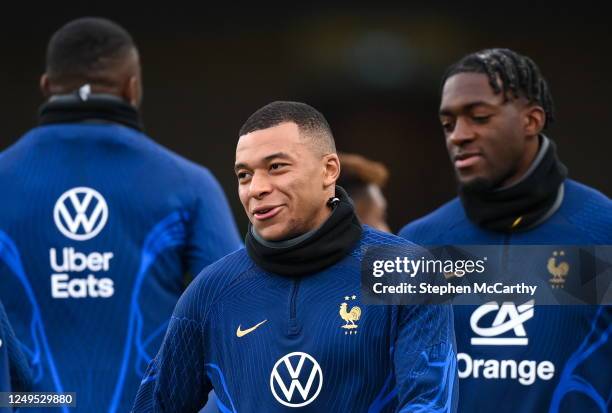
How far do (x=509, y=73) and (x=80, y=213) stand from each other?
168 cm

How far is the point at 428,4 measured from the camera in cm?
943

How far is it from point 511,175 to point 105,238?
1.53m

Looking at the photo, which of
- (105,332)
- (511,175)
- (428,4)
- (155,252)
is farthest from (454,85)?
(428,4)

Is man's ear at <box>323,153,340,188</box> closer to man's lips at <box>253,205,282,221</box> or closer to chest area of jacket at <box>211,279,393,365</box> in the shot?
man's lips at <box>253,205,282,221</box>

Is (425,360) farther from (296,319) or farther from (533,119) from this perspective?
(533,119)

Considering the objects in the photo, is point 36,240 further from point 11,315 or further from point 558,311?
point 558,311

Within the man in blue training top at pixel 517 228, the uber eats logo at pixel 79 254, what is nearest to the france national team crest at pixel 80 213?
the uber eats logo at pixel 79 254

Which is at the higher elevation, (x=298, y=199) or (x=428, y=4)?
(x=428, y=4)

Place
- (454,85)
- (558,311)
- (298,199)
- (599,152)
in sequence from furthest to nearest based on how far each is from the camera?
(599,152) < (454,85) < (558,311) < (298,199)

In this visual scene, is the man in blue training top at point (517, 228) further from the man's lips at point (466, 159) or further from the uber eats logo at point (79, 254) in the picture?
the uber eats logo at point (79, 254)

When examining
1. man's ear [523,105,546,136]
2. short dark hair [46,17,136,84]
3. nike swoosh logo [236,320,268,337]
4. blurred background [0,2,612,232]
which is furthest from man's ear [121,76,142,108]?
blurred background [0,2,612,232]

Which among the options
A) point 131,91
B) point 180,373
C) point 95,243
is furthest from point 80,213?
point 180,373

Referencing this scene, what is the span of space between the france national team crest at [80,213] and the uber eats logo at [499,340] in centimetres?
145

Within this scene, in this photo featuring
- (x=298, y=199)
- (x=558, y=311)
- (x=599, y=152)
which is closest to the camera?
(x=298, y=199)
